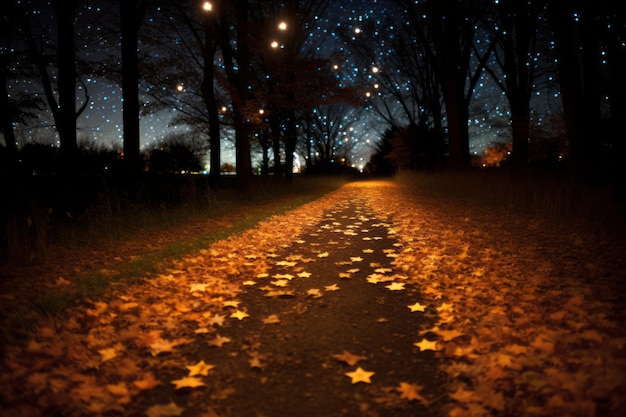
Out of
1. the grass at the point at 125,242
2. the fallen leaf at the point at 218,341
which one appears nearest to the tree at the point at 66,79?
the grass at the point at 125,242

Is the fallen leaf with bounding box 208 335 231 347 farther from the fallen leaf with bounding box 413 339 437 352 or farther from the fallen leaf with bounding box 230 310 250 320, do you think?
the fallen leaf with bounding box 413 339 437 352

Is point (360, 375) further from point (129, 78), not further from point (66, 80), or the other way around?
point (66, 80)

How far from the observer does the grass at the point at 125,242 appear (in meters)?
4.25

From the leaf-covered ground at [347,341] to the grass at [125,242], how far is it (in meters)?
0.31

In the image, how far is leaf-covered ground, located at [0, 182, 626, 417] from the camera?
2641mm

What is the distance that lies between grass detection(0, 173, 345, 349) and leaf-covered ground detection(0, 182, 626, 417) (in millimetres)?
306

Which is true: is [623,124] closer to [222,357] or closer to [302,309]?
[302,309]

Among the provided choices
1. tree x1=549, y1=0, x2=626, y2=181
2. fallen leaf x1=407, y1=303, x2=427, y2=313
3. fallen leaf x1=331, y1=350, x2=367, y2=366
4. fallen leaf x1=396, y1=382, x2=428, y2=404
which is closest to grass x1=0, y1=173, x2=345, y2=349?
fallen leaf x1=331, y1=350, x2=367, y2=366

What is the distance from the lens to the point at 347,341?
3555mm

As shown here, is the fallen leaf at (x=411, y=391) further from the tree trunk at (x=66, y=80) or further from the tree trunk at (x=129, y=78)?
the tree trunk at (x=66, y=80)

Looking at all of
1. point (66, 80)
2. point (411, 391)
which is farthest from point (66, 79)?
point (411, 391)

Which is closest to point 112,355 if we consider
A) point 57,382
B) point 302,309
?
point 57,382

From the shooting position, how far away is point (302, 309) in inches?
171

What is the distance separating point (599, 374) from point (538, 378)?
0.42 m
